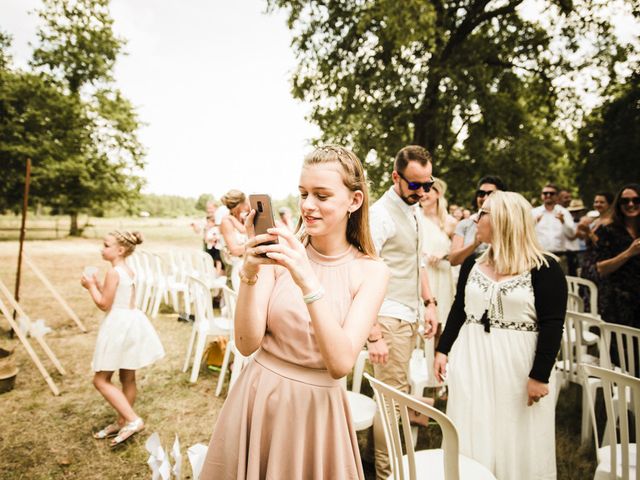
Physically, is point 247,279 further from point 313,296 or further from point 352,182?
point 352,182

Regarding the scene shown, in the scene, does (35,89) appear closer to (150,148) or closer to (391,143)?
(150,148)

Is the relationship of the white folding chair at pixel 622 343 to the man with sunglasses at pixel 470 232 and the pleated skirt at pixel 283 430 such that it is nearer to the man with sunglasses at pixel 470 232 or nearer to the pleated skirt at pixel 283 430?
the man with sunglasses at pixel 470 232

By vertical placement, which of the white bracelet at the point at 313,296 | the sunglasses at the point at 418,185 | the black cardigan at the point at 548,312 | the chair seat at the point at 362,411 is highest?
the sunglasses at the point at 418,185

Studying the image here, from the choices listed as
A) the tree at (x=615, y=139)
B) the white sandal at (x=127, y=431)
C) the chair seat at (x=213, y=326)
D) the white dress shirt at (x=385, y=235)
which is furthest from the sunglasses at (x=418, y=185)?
the tree at (x=615, y=139)

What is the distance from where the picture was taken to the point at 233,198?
5363 mm

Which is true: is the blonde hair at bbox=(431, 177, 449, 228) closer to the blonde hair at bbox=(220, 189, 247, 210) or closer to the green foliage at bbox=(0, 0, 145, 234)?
the blonde hair at bbox=(220, 189, 247, 210)

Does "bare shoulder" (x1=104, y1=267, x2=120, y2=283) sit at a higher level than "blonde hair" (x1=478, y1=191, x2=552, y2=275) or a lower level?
lower

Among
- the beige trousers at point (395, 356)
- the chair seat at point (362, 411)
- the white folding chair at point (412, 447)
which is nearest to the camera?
the white folding chair at point (412, 447)

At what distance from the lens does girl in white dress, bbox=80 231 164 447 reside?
351 centimetres

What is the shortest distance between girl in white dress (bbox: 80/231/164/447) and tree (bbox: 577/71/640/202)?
619 inches

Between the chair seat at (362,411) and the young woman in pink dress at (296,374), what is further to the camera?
the chair seat at (362,411)

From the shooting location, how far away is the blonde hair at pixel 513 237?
2430 mm

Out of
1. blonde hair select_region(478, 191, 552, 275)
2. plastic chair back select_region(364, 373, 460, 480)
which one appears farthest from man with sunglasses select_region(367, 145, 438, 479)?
plastic chair back select_region(364, 373, 460, 480)

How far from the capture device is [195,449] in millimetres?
2203
